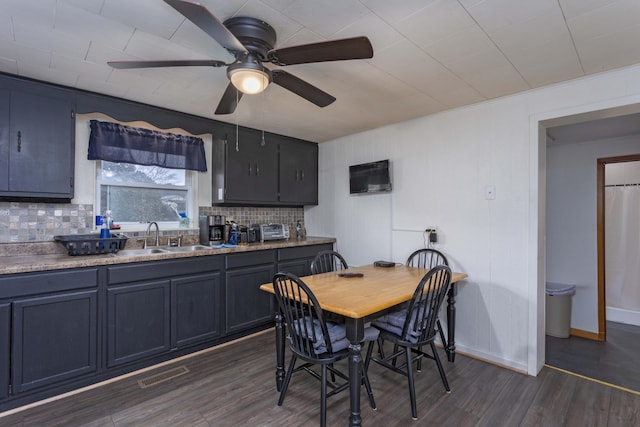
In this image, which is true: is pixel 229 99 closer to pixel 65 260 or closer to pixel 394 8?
pixel 394 8

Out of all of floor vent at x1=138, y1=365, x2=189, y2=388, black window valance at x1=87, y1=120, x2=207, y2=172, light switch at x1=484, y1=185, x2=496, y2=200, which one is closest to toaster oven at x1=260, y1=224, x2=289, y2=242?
black window valance at x1=87, y1=120, x2=207, y2=172

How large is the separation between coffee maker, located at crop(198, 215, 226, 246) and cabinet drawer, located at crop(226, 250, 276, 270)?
0.40 meters

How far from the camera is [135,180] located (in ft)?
10.3

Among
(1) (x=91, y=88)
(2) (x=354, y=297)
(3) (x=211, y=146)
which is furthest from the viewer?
(3) (x=211, y=146)

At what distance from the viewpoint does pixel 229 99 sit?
2107 millimetres

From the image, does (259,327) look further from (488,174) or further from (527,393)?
(488,174)

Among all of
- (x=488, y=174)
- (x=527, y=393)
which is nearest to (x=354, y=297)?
(x=527, y=393)

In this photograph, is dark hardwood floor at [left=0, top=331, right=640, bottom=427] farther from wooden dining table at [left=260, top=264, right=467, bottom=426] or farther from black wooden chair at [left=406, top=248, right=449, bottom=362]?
black wooden chair at [left=406, top=248, right=449, bottom=362]

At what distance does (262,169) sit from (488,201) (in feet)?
7.95

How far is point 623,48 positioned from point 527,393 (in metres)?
2.33

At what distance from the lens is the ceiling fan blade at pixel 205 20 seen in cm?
116

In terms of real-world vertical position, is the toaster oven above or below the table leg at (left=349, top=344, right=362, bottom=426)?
above

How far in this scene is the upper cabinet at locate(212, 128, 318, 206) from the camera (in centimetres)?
348

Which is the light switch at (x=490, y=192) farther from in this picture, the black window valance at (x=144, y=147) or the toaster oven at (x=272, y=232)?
the black window valance at (x=144, y=147)
